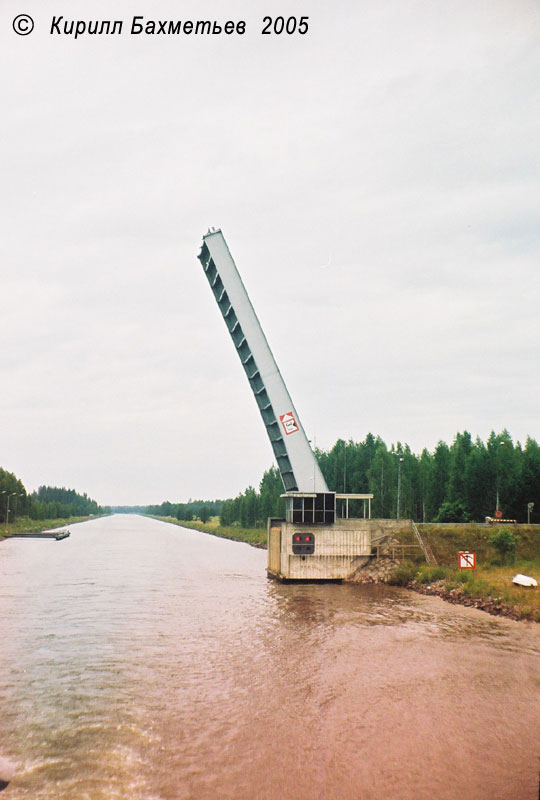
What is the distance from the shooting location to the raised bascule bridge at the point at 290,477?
3566cm

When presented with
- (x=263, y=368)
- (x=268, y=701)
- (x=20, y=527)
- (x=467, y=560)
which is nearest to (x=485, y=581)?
(x=467, y=560)

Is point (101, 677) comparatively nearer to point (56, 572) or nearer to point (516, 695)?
point (516, 695)

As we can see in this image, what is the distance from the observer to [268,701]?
48.9 feet

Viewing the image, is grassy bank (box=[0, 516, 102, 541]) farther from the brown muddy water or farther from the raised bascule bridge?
the brown muddy water

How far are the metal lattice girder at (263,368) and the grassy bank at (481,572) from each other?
732 centimetres

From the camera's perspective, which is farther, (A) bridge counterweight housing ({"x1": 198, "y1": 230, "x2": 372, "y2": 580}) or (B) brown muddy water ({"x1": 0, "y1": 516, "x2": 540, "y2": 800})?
(A) bridge counterweight housing ({"x1": 198, "y1": 230, "x2": 372, "y2": 580})

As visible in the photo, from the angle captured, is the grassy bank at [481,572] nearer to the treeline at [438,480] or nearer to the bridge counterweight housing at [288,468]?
the bridge counterweight housing at [288,468]

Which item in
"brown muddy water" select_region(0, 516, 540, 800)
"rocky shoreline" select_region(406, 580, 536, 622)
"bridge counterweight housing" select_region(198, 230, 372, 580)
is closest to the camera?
"brown muddy water" select_region(0, 516, 540, 800)

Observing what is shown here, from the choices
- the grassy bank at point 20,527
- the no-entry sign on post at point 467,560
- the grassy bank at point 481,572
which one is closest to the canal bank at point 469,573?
the grassy bank at point 481,572

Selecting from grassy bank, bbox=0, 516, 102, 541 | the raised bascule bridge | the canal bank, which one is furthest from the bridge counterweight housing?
grassy bank, bbox=0, 516, 102, 541

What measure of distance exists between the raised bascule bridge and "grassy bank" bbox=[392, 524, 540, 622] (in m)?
3.06

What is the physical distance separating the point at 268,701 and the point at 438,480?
60.9 m

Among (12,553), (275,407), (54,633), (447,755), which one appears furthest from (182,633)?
(12,553)

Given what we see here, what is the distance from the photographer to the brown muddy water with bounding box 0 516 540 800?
35.3ft
